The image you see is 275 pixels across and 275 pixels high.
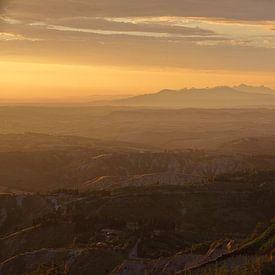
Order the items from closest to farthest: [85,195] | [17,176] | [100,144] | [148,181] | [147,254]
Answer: [147,254] → [85,195] → [148,181] → [17,176] → [100,144]

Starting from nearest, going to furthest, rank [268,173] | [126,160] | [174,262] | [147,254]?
[174,262] → [147,254] → [268,173] → [126,160]

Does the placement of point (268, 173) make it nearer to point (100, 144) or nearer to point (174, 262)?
point (174, 262)

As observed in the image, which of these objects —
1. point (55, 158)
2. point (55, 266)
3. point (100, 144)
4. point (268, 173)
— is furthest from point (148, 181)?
point (100, 144)

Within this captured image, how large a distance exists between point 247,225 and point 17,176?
65157 millimetres

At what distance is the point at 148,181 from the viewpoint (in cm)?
10875

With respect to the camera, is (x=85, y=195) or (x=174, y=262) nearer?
(x=174, y=262)

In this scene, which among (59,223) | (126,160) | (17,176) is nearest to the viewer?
(59,223)

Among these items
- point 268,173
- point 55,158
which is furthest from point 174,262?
point 55,158

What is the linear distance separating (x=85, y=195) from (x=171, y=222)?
1742 cm

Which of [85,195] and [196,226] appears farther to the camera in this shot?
[85,195]

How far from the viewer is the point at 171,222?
75.7 metres

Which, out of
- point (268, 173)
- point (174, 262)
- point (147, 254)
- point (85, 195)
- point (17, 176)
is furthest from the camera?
point (17, 176)

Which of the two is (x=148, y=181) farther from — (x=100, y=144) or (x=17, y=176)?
(x=100, y=144)

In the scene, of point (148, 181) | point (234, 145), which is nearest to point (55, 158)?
point (148, 181)
